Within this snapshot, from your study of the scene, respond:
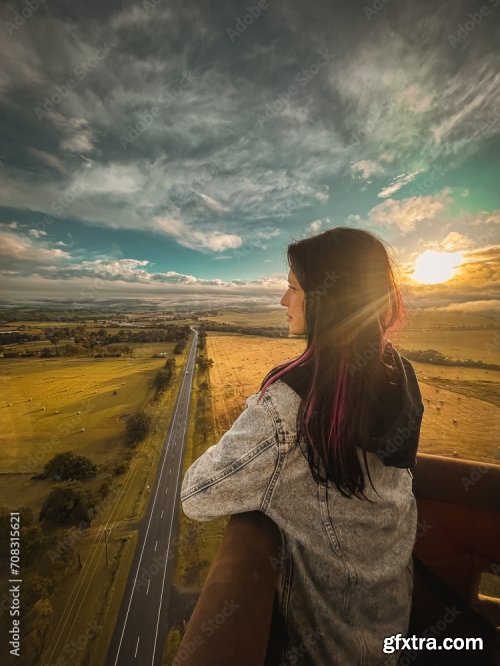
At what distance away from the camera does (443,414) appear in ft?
45.9

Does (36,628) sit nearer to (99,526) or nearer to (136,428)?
(99,526)

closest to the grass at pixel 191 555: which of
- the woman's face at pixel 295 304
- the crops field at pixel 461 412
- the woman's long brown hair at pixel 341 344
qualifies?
the crops field at pixel 461 412

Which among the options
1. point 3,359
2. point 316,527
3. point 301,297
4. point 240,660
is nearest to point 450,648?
point 316,527

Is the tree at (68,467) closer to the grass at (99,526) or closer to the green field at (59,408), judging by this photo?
the grass at (99,526)

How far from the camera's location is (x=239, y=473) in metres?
1.05

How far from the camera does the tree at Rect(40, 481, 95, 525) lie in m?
13.2

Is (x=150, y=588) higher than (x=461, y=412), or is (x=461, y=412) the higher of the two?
(x=461, y=412)

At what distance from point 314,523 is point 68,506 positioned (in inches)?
663

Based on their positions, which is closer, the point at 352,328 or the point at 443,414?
the point at 352,328

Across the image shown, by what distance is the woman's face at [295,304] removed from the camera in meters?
1.40

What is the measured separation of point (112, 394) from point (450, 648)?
30.6m

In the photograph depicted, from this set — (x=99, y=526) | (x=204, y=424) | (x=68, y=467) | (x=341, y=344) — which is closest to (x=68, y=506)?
(x=99, y=526)

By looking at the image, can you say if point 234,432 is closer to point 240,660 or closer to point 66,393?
point 240,660

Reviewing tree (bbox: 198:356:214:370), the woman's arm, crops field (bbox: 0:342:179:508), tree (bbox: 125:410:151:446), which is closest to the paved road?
tree (bbox: 125:410:151:446)
